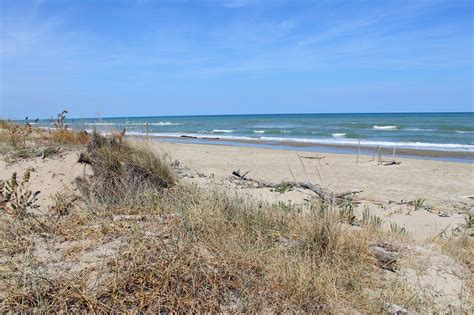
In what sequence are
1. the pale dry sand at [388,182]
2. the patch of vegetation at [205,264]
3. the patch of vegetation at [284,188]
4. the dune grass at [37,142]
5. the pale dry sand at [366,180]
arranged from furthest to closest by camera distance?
the patch of vegetation at [284,188], the pale dry sand at [388,182], the dune grass at [37,142], the pale dry sand at [366,180], the patch of vegetation at [205,264]

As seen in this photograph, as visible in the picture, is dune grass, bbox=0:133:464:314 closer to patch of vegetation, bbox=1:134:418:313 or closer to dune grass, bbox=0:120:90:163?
patch of vegetation, bbox=1:134:418:313

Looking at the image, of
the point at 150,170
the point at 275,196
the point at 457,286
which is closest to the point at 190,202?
the point at 150,170

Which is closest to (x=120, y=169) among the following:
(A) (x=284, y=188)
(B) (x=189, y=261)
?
(B) (x=189, y=261)

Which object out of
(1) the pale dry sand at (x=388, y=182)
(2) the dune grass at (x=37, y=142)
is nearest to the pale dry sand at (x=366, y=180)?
(1) the pale dry sand at (x=388, y=182)

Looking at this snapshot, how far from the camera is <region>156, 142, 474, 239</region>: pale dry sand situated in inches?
267

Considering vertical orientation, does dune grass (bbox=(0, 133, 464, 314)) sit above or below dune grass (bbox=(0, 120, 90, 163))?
below

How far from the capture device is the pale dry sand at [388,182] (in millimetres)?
6789

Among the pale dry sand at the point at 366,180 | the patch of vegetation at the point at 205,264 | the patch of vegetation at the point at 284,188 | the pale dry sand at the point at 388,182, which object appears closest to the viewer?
the patch of vegetation at the point at 205,264

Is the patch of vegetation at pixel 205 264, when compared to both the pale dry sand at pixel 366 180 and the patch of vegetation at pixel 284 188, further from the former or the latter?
the patch of vegetation at pixel 284 188

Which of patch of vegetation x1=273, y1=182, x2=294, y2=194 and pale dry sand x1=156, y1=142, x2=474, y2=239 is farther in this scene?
patch of vegetation x1=273, y1=182, x2=294, y2=194

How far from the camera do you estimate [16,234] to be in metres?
3.22

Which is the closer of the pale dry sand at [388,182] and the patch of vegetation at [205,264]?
the patch of vegetation at [205,264]

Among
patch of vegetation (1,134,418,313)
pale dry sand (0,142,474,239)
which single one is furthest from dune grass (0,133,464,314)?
pale dry sand (0,142,474,239)

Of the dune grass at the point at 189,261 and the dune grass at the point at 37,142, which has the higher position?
the dune grass at the point at 37,142
